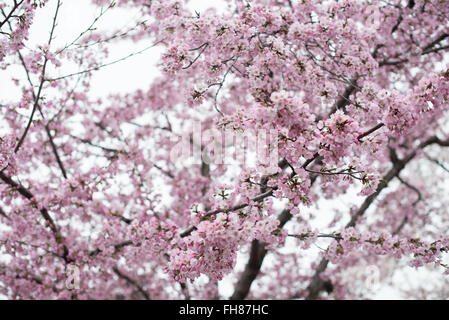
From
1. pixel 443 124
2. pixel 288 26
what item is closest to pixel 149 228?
pixel 288 26

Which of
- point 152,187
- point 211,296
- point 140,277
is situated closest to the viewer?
point 152,187

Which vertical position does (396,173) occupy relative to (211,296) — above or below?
above

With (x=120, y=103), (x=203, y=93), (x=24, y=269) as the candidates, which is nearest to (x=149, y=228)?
(x=203, y=93)

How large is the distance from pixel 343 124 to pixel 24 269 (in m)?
6.18

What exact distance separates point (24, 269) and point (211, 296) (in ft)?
12.7

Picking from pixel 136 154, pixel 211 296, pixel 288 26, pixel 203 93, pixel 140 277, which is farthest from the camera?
pixel 140 277

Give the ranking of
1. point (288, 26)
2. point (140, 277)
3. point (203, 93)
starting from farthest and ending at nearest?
point (140, 277), point (288, 26), point (203, 93)

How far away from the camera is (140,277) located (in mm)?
8734

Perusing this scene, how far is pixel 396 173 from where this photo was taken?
6.45 meters

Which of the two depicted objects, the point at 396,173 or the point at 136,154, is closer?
the point at 136,154

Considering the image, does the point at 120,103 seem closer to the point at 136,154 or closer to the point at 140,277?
the point at 136,154
